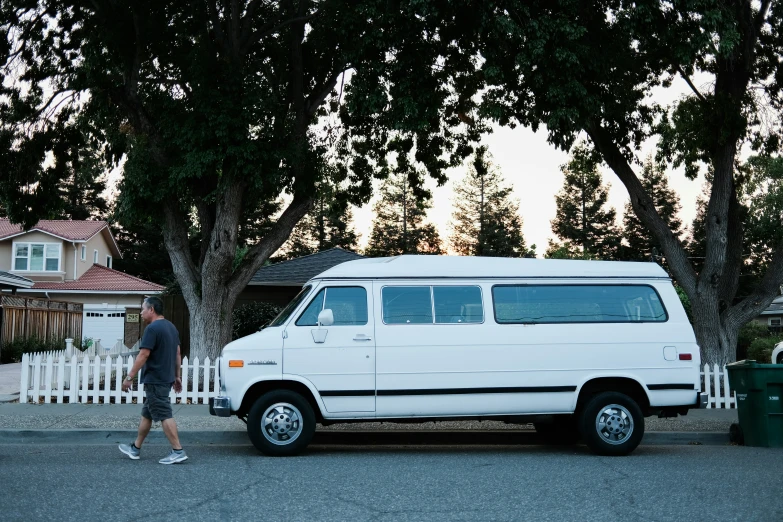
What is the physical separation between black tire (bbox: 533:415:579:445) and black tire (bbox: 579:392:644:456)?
24.9 inches

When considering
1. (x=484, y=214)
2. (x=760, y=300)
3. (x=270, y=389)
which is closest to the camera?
(x=270, y=389)

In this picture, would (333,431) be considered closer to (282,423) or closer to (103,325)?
(282,423)

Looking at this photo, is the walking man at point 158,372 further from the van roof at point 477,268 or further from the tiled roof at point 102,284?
the tiled roof at point 102,284

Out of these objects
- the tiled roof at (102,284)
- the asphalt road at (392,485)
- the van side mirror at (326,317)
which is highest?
the tiled roof at (102,284)

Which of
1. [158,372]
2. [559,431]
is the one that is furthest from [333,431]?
[158,372]

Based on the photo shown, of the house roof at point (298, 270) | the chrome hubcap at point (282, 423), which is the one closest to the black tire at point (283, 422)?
the chrome hubcap at point (282, 423)

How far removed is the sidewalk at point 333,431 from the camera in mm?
10938

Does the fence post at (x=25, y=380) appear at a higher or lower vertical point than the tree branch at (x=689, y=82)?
lower

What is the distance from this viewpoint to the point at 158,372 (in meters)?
8.90

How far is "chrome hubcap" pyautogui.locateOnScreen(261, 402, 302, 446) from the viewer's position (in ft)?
31.2

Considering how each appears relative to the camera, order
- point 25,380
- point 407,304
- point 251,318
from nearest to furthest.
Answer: point 407,304
point 25,380
point 251,318

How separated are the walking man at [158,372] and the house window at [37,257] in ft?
115

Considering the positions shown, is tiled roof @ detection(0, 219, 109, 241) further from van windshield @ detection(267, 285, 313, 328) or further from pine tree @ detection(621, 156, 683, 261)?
pine tree @ detection(621, 156, 683, 261)

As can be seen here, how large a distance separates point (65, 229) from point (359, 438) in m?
36.4
